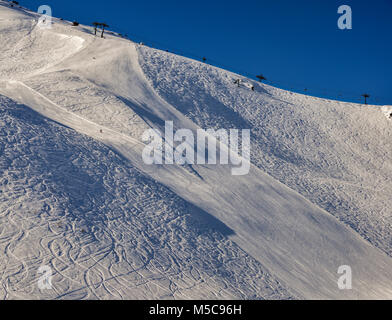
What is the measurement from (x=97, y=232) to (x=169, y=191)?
5183mm

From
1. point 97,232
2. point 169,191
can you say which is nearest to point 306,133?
point 169,191

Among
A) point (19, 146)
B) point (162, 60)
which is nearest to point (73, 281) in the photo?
point (19, 146)

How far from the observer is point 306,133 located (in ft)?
105

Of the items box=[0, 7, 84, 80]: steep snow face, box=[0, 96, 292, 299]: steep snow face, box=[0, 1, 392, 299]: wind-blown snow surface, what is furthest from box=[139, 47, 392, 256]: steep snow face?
box=[0, 96, 292, 299]: steep snow face

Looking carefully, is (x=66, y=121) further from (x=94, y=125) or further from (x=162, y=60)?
(x=162, y=60)

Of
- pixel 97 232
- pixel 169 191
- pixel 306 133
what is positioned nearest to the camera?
pixel 97 232

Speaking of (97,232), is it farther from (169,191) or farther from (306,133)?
(306,133)

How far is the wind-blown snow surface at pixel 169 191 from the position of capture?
1248 centimetres

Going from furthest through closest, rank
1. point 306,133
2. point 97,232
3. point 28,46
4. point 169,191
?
point 28,46 < point 306,133 < point 169,191 < point 97,232

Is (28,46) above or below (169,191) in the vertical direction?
above

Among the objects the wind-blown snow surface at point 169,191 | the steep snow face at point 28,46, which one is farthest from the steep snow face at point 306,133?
the steep snow face at point 28,46

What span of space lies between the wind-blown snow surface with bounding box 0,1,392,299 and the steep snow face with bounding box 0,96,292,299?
52 millimetres

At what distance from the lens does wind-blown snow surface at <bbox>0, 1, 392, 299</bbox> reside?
12.5 metres
